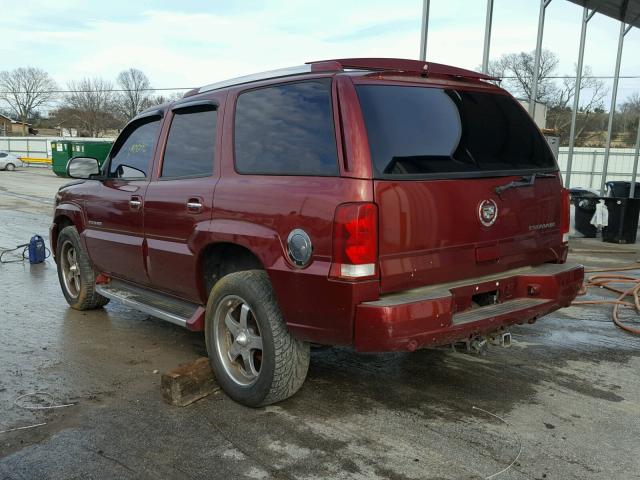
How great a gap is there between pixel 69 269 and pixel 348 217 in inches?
169

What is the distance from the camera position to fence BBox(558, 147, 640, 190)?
106 ft

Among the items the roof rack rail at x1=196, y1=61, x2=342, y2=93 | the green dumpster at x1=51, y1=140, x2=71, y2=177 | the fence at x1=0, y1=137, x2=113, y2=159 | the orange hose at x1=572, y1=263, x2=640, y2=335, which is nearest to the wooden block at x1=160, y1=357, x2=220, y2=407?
the roof rack rail at x1=196, y1=61, x2=342, y2=93

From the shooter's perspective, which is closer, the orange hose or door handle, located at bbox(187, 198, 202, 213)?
door handle, located at bbox(187, 198, 202, 213)

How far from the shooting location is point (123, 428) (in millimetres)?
3500

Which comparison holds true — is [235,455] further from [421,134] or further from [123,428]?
[421,134]

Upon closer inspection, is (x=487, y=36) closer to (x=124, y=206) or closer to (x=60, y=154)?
(x=124, y=206)

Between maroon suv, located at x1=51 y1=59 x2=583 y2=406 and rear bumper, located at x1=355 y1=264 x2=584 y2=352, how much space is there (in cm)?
1

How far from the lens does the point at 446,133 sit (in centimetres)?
355

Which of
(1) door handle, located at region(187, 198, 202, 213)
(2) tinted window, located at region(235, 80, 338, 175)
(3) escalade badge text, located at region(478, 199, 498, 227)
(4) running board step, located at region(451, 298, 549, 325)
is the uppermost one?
(2) tinted window, located at region(235, 80, 338, 175)

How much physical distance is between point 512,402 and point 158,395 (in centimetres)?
239


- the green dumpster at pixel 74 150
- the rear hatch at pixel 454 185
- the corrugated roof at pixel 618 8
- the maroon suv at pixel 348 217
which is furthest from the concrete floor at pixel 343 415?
the green dumpster at pixel 74 150

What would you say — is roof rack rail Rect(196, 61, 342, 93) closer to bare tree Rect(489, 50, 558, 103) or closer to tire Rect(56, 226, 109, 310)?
tire Rect(56, 226, 109, 310)

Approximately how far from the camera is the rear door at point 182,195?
405cm

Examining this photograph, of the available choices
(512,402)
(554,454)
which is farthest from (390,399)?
(554,454)
